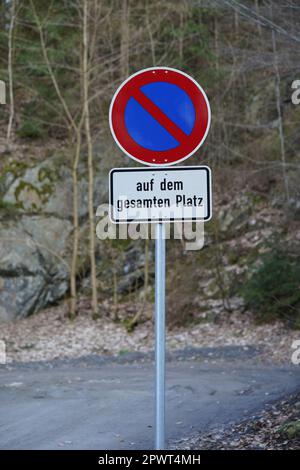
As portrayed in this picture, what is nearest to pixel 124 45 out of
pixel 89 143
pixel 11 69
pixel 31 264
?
pixel 89 143

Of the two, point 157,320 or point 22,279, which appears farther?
point 22,279

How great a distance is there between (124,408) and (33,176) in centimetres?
1273

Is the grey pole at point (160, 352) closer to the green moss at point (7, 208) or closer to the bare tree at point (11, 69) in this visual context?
the green moss at point (7, 208)

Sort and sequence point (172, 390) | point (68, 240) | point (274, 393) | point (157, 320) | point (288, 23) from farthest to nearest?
point (68, 240) → point (288, 23) → point (172, 390) → point (274, 393) → point (157, 320)

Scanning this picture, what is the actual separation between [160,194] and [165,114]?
1.80 feet

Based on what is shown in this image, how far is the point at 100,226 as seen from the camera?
19141 mm

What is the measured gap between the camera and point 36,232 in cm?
1936

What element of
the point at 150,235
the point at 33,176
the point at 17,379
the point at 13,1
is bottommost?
the point at 17,379

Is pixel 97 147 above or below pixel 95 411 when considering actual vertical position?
above

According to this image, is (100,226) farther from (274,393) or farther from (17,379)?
(274,393)

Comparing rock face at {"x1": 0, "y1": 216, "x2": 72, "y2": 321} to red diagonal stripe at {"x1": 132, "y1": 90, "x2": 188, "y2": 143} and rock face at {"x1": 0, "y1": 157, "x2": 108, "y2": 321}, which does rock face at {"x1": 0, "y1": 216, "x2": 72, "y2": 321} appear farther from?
red diagonal stripe at {"x1": 132, "y1": 90, "x2": 188, "y2": 143}

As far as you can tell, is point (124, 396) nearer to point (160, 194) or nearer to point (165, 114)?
point (160, 194)

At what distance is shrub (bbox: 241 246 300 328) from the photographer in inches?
589

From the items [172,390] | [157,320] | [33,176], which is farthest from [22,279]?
[157,320]
